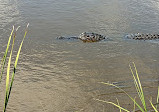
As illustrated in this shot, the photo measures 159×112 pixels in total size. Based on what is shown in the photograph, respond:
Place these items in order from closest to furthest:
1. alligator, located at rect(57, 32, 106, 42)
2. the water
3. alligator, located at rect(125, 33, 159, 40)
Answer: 1. the water
2. alligator, located at rect(57, 32, 106, 42)
3. alligator, located at rect(125, 33, 159, 40)

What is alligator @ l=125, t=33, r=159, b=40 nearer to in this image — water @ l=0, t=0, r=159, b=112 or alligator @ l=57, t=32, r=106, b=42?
water @ l=0, t=0, r=159, b=112

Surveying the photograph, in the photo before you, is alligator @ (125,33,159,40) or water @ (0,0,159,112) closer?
water @ (0,0,159,112)

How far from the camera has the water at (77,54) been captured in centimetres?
383

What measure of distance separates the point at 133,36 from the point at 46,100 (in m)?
3.22

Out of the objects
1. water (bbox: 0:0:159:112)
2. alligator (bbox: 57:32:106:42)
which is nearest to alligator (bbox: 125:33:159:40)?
water (bbox: 0:0:159:112)

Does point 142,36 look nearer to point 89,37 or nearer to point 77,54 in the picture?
point 89,37

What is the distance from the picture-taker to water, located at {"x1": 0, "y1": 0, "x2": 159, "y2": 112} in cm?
383

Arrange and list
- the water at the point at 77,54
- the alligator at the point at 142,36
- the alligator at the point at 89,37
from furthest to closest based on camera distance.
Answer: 1. the alligator at the point at 142,36
2. the alligator at the point at 89,37
3. the water at the point at 77,54

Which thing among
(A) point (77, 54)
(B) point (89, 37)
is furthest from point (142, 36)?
(A) point (77, 54)

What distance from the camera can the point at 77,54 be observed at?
5254 mm

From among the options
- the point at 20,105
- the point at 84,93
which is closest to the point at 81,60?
the point at 84,93

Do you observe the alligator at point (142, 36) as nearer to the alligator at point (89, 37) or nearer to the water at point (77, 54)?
the water at point (77, 54)

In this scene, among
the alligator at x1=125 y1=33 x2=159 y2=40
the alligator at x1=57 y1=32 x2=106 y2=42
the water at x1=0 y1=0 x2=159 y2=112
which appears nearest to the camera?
the water at x1=0 y1=0 x2=159 y2=112

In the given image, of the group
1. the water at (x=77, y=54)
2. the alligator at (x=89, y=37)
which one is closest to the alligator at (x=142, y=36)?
the water at (x=77, y=54)
